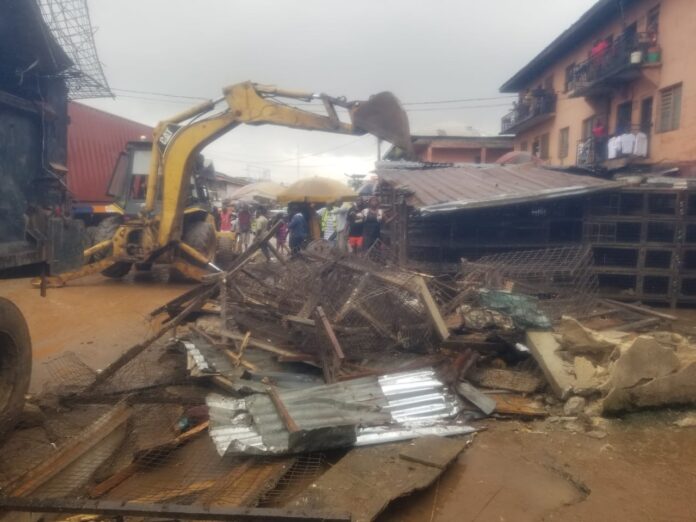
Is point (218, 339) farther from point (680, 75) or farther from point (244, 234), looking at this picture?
point (680, 75)

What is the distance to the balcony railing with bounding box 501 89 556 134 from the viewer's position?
75.8 feet

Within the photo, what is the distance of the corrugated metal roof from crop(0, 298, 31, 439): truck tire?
5456mm

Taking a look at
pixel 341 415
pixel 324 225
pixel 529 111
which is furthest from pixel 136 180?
pixel 529 111

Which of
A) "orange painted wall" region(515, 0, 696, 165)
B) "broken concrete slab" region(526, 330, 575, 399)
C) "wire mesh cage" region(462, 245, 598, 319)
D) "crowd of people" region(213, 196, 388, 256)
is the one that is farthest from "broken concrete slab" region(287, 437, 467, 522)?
"orange painted wall" region(515, 0, 696, 165)

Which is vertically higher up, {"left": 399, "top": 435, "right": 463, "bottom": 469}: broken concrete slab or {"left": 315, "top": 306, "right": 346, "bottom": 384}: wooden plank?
{"left": 315, "top": 306, "right": 346, "bottom": 384}: wooden plank

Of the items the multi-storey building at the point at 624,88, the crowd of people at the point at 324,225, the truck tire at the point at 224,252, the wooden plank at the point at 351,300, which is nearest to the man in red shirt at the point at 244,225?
the crowd of people at the point at 324,225

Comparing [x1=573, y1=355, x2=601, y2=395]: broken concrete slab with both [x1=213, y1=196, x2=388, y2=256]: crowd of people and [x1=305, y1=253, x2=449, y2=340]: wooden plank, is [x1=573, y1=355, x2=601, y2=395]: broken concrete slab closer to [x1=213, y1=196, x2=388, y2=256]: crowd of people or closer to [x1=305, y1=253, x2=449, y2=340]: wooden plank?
[x1=305, y1=253, x2=449, y2=340]: wooden plank

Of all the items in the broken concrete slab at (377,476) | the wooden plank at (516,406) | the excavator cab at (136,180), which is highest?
the excavator cab at (136,180)

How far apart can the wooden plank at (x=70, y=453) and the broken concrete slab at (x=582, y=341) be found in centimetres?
409

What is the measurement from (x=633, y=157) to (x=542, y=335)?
41.4 ft

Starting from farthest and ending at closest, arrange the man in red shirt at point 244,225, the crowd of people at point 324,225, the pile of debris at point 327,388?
the man in red shirt at point 244,225 → the crowd of people at point 324,225 → the pile of debris at point 327,388

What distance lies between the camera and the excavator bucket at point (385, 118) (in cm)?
829

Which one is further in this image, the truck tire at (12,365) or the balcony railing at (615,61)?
the balcony railing at (615,61)

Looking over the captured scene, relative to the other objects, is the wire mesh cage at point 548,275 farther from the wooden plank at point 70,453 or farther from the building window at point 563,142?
the building window at point 563,142
